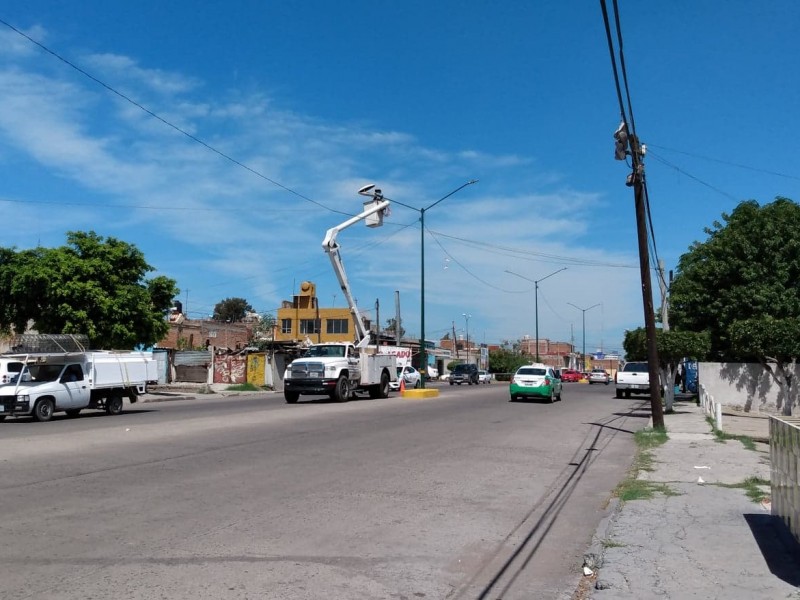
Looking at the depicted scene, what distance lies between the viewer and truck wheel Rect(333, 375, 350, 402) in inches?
1123

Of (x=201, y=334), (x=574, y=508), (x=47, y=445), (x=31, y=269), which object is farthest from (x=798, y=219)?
(x=201, y=334)

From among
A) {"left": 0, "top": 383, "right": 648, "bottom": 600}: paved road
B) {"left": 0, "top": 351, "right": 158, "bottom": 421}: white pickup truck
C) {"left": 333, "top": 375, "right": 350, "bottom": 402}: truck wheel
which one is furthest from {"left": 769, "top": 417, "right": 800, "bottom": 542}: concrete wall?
{"left": 333, "top": 375, "right": 350, "bottom": 402}: truck wheel

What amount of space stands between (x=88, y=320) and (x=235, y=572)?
88.1 feet

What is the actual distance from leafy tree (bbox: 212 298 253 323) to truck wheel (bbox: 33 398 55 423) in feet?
313

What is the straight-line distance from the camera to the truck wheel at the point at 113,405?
928 inches

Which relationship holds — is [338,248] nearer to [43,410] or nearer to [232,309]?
[43,410]

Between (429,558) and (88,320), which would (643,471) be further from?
(88,320)

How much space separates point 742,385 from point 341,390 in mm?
15954

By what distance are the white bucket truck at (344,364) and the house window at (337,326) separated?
158 ft

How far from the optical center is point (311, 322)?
8156cm

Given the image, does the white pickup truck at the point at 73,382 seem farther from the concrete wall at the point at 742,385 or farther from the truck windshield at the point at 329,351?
the concrete wall at the point at 742,385

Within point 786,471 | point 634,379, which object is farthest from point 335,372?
point 786,471

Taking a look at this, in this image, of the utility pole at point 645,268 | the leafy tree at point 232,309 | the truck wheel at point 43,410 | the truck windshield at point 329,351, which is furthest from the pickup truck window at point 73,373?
the leafy tree at point 232,309

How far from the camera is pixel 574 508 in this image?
374 inches
